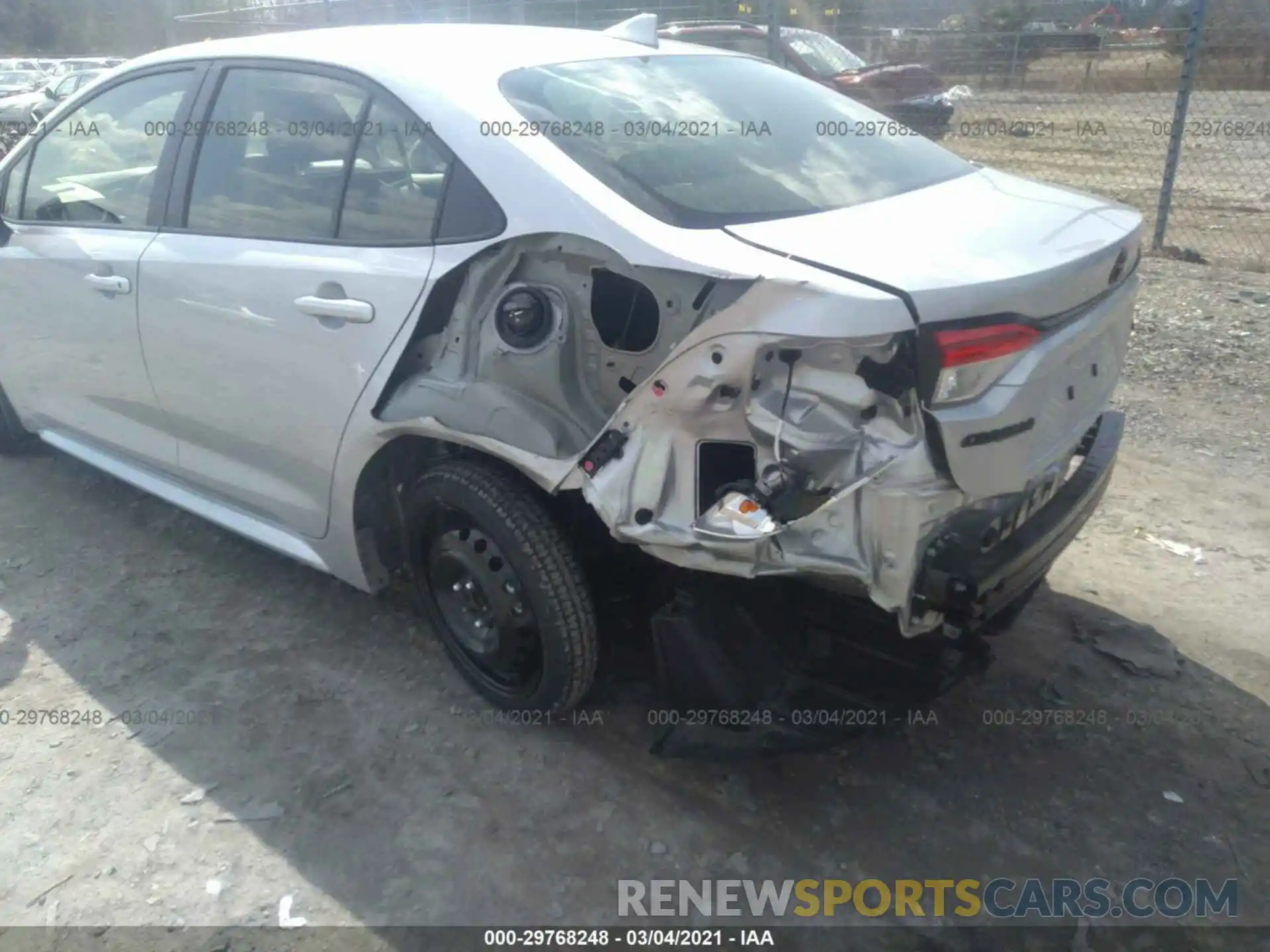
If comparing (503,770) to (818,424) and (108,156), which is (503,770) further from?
(108,156)

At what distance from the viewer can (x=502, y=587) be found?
2.70 m

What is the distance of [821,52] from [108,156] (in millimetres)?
9522

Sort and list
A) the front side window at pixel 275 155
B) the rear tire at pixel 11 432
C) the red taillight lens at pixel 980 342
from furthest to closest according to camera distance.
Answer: the rear tire at pixel 11 432 < the front side window at pixel 275 155 < the red taillight lens at pixel 980 342

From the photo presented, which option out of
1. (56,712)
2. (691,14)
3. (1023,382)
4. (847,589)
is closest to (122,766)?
(56,712)

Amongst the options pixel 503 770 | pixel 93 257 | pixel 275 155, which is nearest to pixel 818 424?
pixel 503 770

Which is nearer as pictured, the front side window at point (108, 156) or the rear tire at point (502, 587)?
the rear tire at point (502, 587)

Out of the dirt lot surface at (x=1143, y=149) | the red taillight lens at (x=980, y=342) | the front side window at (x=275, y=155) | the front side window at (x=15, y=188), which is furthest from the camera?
the dirt lot surface at (x=1143, y=149)

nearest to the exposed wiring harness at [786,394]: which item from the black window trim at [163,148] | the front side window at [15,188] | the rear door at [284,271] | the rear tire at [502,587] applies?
the rear tire at [502,587]

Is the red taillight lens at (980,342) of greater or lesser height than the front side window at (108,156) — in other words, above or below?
below

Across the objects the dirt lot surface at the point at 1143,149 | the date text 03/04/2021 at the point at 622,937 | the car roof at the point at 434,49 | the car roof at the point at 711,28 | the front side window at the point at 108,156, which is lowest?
the date text 03/04/2021 at the point at 622,937

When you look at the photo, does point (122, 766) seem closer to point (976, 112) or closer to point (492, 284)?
point (492, 284)

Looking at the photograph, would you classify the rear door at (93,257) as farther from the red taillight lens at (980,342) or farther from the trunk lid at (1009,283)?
the red taillight lens at (980,342)

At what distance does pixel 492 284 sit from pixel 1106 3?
9.38 meters

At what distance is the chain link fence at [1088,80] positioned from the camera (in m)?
8.63
